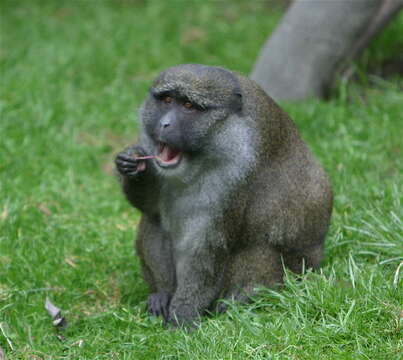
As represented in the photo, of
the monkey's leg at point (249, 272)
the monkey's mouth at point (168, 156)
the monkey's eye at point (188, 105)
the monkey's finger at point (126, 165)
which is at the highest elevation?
the monkey's eye at point (188, 105)

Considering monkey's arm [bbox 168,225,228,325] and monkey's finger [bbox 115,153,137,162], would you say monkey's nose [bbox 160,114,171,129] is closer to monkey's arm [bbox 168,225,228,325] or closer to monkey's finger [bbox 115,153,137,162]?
monkey's finger [bbox 115,153,137,162]

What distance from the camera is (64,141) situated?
24.9ft

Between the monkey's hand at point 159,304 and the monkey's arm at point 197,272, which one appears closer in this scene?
the monkey's arm at point 197,272

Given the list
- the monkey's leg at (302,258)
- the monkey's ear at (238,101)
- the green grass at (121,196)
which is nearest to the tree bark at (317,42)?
the green grass at (121,196)

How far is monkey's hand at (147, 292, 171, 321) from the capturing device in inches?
199

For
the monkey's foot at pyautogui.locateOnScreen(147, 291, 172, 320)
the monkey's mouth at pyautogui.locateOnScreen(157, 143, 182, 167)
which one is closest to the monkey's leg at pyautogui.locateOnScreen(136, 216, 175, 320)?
the monkey's foot at pyautogui.locateOnScreen(147, 291, 172, 320)

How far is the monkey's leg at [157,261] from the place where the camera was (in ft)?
16.6

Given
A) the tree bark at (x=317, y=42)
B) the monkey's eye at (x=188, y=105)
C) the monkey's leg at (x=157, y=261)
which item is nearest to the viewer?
the monkey's eye at (x=188, y=105)

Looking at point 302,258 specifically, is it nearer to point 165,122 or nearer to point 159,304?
point 159,304

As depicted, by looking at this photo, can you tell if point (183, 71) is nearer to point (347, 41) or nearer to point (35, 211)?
point (35, 211)

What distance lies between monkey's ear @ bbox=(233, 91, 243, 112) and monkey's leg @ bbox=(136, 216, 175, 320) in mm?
984

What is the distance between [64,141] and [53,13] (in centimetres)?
378

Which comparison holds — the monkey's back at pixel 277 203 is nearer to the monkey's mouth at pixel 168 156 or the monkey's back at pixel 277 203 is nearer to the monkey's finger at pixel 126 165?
the monkey's mouth at pixel 168 156

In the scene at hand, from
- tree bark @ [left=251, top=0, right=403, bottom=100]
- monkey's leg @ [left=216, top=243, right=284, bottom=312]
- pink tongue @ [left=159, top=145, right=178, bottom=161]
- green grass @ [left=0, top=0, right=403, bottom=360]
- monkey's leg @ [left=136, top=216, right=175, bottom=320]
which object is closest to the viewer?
green grass @ [left=0, top=0, right=403, bottom=360]
